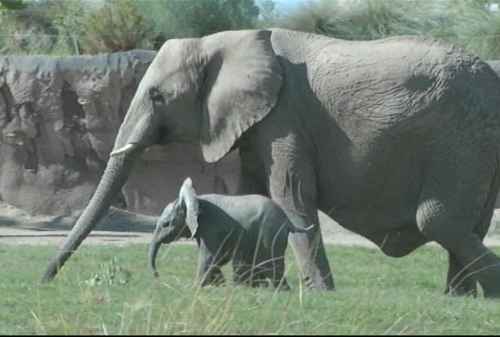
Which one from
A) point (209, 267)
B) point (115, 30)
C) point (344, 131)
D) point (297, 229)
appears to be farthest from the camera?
point (115, 30)

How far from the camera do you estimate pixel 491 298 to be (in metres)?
11.2

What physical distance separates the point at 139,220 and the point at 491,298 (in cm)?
879

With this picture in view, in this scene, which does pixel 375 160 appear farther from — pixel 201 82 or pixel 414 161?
pixel 201 82

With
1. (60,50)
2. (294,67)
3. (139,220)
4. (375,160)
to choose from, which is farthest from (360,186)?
(60,50)

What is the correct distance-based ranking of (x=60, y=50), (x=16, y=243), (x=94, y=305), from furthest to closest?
(x=60, y=50), (x=16, y=243), (x=94, y=305)

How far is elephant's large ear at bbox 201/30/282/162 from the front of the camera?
11344 mm

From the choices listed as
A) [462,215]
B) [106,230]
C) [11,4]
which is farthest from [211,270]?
[11,4]

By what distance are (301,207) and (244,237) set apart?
0.93m

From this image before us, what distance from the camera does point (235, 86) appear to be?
37.8 ft

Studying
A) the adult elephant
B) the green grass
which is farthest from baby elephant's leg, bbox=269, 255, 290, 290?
the adult elephant

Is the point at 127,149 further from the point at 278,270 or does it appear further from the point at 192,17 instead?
the point at 192,17

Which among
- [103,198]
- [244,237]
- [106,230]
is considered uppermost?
[244,237]

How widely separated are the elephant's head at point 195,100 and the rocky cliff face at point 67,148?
7.87 m

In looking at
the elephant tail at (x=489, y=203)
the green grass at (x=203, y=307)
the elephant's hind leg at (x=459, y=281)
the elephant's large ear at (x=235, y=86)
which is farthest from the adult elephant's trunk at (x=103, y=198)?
the elephant tail at (x=489, y=203)
